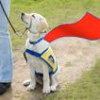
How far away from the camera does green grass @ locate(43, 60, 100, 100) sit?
13.0 ft

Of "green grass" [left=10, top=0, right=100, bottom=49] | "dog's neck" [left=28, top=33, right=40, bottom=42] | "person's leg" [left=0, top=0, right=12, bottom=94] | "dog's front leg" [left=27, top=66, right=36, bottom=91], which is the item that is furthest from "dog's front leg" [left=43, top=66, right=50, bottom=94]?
"green grass" [left=10, top=0, right=100, bottom=49]

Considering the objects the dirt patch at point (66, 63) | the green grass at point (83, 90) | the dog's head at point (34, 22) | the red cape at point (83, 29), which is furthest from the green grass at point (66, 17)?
the dog's head at point (34, 22)

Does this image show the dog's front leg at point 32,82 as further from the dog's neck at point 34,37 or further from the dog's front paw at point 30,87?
the dog's neck at point 34,37

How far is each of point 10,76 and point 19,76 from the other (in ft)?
1.03

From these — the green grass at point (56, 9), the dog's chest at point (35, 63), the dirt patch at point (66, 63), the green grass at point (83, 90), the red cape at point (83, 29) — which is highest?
the red cape at point (83, 29)

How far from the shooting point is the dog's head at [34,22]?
371cm

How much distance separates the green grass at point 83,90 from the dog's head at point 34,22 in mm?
747

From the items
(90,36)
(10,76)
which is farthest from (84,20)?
→ (10,76)

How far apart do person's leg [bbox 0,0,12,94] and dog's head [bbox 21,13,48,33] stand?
9.9 inches

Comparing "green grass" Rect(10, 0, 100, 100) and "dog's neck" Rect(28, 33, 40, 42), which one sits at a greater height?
"dog's neck" Rect(28, 33, 40, 42)

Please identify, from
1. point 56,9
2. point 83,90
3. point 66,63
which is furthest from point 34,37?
point 56,9

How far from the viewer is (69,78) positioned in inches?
171

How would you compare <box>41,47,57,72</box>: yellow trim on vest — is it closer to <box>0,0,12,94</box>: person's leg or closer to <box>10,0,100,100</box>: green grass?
<box>10,0,100,100</box>: green grass

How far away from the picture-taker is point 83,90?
160 inches
